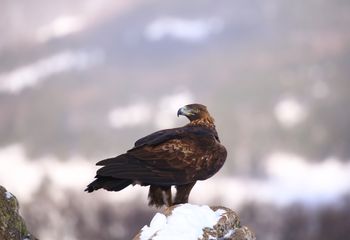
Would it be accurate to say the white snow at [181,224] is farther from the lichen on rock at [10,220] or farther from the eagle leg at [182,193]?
the lichen on rock at [10,220]

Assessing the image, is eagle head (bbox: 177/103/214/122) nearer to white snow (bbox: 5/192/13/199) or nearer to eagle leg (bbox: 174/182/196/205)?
eagle leg (bbox: 174/182/196/205)

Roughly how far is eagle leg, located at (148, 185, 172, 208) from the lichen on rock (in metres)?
2.89

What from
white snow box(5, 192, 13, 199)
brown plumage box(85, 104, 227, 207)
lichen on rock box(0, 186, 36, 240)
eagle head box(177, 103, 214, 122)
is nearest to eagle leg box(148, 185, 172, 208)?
brown plumage box(85, 104, 227, 207)

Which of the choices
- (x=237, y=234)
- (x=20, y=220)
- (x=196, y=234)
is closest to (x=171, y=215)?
(x=196, y=234)

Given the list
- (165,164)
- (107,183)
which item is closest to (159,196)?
(165,164)

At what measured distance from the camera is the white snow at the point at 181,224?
10.7 metres

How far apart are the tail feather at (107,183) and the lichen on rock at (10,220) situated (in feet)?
5.84

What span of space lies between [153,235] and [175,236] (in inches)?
16.5

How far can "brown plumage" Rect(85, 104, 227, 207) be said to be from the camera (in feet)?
41.5

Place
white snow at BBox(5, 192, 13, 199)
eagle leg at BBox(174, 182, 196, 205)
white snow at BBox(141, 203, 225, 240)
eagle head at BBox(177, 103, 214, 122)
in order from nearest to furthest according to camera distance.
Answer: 1. white snow at BBox(141, 203, 225, 240)
2. white snow at BBox(5, 192, 13, 199)
3. eagle leg at BBox(174, 182, 196, 205)
4. eagle head at BBox(177, 103, 214, 122)

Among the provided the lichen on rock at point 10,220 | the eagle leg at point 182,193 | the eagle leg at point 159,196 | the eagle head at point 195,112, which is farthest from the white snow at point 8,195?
the eagle head at point 195,112

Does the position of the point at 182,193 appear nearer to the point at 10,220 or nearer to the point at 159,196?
the point at 159,196

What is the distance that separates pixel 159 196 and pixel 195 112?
2468 mm

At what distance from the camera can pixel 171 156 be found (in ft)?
42.6
